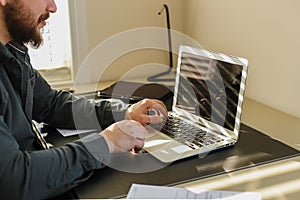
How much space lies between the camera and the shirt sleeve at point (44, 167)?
87cm

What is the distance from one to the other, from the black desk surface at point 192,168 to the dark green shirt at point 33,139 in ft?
0.13

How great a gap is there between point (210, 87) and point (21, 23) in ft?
1.98

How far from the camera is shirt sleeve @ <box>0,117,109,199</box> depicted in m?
0.87

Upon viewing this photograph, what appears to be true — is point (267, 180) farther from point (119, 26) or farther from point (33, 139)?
point (119, 26)

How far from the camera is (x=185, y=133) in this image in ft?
4.16

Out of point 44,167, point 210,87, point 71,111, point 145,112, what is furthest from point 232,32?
point 44,167

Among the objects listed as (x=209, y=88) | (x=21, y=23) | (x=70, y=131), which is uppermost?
(x=21, y=23)

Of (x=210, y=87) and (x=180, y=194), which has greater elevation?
(x=210, y=87)

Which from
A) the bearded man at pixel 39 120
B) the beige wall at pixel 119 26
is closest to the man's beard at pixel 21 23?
the bearded man at pixel 39 120

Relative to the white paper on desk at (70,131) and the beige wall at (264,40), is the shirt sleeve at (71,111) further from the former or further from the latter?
the beige wall at (264,40)

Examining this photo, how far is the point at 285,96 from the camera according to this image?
1.53 meters

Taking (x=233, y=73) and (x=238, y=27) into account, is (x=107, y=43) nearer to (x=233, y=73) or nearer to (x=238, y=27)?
(x=238, y=27)

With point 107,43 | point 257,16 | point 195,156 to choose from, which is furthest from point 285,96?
point 107,43

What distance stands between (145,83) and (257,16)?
566mm
